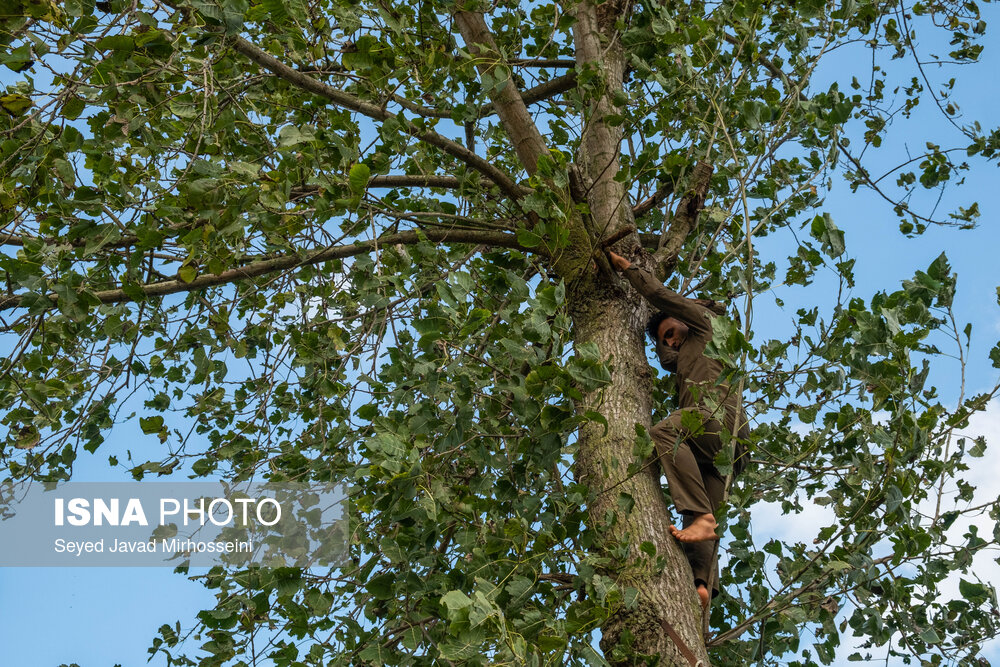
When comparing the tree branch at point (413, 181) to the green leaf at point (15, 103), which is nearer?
the green leaf at point (15, 103)

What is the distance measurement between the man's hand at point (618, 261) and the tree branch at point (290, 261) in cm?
44

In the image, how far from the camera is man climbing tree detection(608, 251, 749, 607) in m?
3.64

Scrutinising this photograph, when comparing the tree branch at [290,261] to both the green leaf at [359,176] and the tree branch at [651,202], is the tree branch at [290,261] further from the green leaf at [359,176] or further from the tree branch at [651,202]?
the tree branch at [651,202]

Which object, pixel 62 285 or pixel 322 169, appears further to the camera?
pixel 322 169

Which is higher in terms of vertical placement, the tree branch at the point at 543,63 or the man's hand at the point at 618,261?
the tree branch at the point at 543,63

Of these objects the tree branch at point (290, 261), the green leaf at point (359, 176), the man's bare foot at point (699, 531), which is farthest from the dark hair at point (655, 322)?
the green leaf at point (359, 176)

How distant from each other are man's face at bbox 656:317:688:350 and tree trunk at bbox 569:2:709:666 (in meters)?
0.16

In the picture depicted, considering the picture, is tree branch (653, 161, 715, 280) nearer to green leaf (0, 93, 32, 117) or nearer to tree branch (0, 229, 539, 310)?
tree branch (0, 229, 539, 310)

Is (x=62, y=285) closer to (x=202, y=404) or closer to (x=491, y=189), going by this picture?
(x=202, y=404)

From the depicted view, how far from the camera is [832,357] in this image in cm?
335

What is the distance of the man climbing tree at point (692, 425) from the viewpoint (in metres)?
3.64

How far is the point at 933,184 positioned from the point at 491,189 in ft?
10.0

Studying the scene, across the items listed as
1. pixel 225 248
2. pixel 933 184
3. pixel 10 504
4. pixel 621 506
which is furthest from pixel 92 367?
pixel 933 184

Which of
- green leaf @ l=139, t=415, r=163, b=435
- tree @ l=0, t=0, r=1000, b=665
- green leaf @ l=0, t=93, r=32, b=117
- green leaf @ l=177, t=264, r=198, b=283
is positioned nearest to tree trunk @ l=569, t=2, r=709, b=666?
tree @ l=0, t=0, r=1000, b=665
